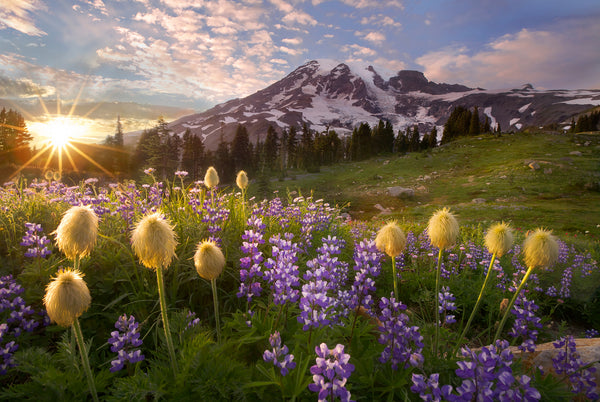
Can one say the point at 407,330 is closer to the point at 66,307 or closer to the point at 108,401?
the point at 108,401

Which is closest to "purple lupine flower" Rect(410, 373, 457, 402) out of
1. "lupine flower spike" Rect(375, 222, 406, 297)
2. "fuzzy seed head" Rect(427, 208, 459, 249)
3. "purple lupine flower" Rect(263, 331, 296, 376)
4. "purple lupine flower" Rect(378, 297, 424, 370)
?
"purple lupine flower" Rect(378, 297, 424, 370)

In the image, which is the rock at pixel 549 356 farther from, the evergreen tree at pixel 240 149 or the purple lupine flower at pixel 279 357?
the evergreen tree at pixel 240 149

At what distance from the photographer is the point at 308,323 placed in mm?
1932

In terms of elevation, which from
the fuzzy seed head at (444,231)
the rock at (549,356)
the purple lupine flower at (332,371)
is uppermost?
the fuzzy seed head at (444,231)

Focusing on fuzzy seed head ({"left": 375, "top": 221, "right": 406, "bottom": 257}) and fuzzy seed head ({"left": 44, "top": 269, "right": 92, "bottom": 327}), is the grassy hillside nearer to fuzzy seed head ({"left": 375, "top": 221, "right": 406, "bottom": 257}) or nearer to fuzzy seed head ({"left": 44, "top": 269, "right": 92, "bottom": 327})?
fuzzy seed head ({"left": 375, "top": 221, "right": 406, "bottom": 257})

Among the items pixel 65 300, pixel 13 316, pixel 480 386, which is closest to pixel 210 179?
pixel 13 316

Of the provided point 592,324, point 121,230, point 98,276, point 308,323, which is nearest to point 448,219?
point 308,323

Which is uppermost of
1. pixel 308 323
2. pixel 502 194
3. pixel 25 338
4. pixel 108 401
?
pixel 308 323

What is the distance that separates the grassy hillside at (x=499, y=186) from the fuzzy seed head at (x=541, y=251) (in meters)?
11.8

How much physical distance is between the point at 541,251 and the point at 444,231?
0.80 metres

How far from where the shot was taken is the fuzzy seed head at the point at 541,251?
239 centimetres

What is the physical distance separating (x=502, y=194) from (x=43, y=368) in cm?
3171

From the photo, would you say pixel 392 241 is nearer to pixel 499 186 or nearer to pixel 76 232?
pixel 76 232

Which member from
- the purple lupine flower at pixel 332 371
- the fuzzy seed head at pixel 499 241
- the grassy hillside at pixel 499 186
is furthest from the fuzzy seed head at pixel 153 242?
the grassy hillside at pixel 499 186
